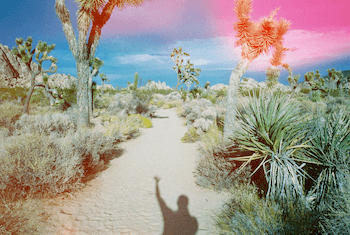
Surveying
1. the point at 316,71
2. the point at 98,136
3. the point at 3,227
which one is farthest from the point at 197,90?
the point at 3,227

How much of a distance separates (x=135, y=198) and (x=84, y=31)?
7.62m

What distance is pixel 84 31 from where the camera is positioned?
8.57m

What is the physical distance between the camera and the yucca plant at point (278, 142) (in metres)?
3.00

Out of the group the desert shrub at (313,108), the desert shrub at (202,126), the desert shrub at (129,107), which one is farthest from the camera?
the desert shrub at (129,107)

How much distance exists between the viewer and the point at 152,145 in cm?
907

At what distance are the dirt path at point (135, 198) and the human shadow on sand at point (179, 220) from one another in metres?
0.07

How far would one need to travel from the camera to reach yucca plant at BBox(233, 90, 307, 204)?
3.00 meters

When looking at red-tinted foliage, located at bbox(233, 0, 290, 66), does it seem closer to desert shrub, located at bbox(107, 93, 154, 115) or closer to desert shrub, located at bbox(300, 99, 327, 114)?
desert shrub, located at bbox(300, 99, 327, 114)

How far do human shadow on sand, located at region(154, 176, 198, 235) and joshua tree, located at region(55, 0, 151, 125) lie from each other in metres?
6.50

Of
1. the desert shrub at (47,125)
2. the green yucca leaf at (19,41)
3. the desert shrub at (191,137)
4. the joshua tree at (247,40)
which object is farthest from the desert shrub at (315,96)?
the green yucca leaf at (19,41)

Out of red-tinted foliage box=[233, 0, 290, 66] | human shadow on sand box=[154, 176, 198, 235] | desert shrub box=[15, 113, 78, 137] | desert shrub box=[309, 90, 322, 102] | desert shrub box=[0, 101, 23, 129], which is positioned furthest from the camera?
desert shrub box=[309, 90, 322, 102]

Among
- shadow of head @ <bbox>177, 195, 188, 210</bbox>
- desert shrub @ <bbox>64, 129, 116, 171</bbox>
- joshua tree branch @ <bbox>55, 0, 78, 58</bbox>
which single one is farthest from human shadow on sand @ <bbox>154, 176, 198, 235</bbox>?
joshua tree branch @ <bbox>55, 0, 78, 58</bbox>

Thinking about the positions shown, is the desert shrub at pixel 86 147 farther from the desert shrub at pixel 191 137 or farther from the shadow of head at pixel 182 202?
the desert shrub at pixel 191 137

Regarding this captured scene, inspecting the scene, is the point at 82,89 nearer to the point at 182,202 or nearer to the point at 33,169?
the point at 33,169
